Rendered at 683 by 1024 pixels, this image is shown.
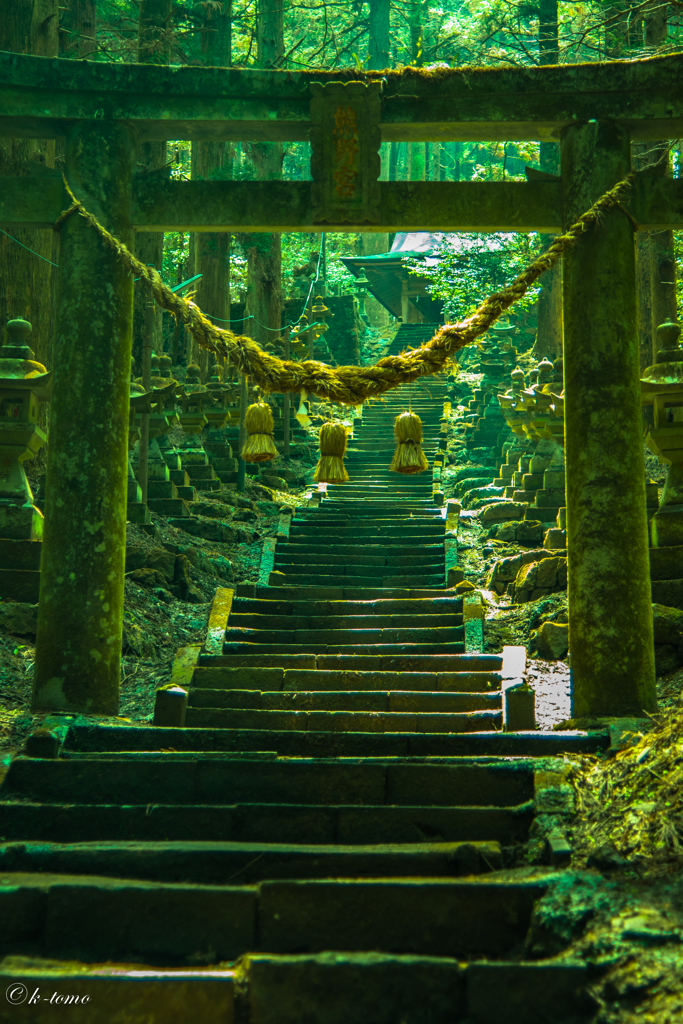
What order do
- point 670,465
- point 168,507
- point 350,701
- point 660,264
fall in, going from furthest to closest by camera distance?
point 168,507, point 660,264, point 670,465, point 350,701

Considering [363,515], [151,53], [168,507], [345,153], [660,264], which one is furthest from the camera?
[151,53]

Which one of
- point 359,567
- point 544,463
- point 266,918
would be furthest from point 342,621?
point 544,463

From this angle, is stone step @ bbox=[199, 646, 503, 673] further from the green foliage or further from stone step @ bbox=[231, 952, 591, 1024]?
the green foliage

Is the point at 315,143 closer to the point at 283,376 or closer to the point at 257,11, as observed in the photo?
the point at 283,376

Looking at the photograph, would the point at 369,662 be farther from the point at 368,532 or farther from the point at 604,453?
the point at 368,532

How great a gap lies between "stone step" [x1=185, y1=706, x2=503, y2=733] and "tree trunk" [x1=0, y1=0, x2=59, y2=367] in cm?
517

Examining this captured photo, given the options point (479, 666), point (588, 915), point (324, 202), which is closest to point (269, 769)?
point (588, 915)

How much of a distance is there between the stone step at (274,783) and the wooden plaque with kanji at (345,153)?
389 cm

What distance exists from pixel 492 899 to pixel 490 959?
0.22 meters

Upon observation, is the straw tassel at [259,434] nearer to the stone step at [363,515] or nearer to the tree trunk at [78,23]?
the stone step at [363,515]

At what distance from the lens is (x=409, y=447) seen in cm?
677

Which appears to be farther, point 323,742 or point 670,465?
point 670,465

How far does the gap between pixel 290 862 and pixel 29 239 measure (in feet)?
26.6

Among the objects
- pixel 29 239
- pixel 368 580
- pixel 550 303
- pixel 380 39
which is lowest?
pixel 368 580
